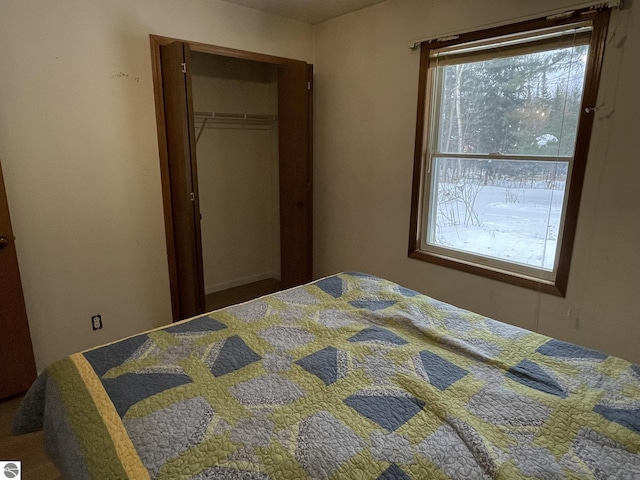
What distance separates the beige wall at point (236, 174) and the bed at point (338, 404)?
222 centimetres

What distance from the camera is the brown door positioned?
212cm

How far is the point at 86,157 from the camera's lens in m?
2.43

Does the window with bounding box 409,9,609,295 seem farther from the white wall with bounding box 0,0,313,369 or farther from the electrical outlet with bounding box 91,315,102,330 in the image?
the electrical outlet with bounding box 91,315,102,330

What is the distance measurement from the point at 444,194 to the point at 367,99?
0.99m

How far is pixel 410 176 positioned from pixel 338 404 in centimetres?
207

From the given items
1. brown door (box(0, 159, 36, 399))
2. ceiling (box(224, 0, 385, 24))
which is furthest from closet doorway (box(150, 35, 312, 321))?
brown door (box(0, 159, 36, 399))

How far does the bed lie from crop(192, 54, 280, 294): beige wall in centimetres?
222

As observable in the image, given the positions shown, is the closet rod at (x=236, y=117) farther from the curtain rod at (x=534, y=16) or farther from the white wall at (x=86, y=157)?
the curtain rod at (x=534, y=16)

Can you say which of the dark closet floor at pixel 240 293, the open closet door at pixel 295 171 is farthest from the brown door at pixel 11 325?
the open closet door at pixel 295 171

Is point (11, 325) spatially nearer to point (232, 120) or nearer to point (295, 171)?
point (295, 171)

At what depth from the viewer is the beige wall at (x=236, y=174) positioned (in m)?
3.54

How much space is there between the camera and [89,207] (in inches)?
98.0

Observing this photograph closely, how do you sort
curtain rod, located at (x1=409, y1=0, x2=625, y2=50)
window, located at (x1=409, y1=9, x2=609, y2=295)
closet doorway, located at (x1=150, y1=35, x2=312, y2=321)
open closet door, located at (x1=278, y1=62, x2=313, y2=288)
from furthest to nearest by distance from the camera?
open closet door, located at (x1=278, y1=62, x2=313, y2=288), closet doorway, located at (x1=150, y1=35, x2=312, y2=321), window, located at (x1=409, y1=9, x2=609, y2=295), curtain rod, located at (x1=409, y1=0, x2=625, y2=50)

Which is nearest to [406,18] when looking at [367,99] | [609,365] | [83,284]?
[367,99]
